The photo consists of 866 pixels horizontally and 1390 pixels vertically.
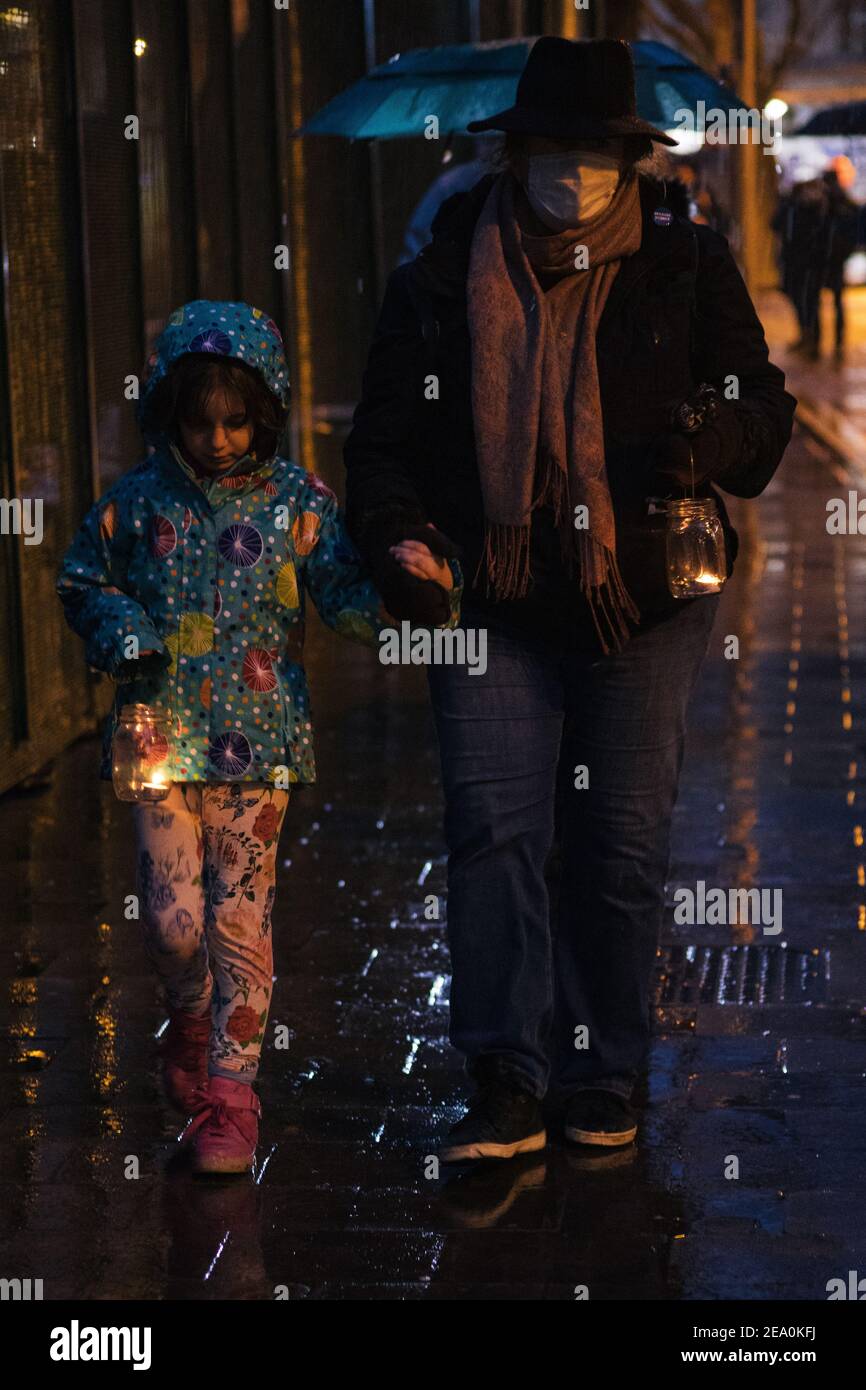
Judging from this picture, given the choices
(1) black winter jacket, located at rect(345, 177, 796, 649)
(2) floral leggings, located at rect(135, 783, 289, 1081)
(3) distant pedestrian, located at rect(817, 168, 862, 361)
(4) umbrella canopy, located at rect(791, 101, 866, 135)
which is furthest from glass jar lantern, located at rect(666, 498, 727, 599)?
(3) distant pedestrian, located at rect(817, 168, 862, 361)

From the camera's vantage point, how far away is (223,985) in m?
4.71

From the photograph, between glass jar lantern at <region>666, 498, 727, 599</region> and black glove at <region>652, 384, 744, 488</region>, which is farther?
glass jar lantern at <region>666, 498, 727, 599</region>

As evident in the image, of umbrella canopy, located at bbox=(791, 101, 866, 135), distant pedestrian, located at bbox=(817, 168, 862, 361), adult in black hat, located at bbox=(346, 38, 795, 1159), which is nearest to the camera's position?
adult in black hat, located at bbox=(346, 38, 795, 1159)

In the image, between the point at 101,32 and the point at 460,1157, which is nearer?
the point at 460,1157

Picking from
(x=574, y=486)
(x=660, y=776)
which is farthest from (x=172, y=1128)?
(x=574, y=486)

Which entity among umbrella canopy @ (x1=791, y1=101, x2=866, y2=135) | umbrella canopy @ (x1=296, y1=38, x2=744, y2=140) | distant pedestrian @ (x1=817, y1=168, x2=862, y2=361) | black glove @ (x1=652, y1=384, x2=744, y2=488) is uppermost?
umbrella canopy @ (x1=791, y1=101, x2=866, y2=135)

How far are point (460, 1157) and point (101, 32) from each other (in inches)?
229

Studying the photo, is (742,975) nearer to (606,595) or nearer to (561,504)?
(606,595)

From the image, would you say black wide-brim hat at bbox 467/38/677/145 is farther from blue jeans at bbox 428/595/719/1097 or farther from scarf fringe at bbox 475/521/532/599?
blue jeans at bbox 428/595/719/1097

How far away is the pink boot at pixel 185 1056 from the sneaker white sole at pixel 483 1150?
0.57 m

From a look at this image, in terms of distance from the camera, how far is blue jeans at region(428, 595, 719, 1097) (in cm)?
469

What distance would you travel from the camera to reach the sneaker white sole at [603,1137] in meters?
4.75

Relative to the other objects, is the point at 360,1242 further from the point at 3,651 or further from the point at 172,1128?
the point at 3,651

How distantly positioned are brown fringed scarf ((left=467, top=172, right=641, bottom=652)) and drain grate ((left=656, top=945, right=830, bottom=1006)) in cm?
151
